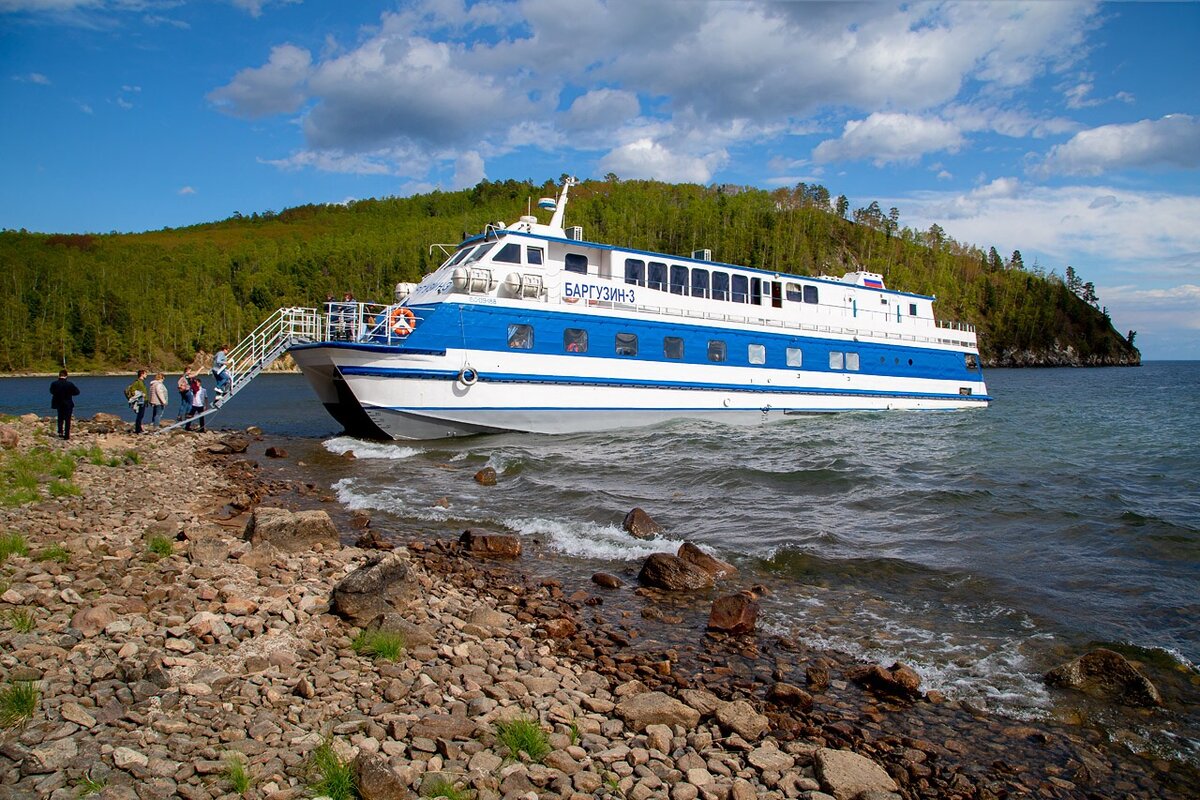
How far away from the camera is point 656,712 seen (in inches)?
215

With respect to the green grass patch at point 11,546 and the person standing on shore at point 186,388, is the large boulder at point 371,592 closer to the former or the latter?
the green grass patch at point 11,546

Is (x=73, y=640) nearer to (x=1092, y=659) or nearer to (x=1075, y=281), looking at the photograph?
(x=1092, y=659)

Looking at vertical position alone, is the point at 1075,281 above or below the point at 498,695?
above

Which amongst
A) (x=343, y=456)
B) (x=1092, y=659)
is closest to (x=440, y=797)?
(x=1092, y=659)

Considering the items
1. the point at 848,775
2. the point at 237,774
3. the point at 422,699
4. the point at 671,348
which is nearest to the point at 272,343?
the point at 671,348

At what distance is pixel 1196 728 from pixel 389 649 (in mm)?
6931

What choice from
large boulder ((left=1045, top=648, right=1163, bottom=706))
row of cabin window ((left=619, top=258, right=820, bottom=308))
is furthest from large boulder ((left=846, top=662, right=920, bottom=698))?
row of cabin window ((left=619, top=258, right=820, bottom=308))

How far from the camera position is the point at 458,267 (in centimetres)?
2086

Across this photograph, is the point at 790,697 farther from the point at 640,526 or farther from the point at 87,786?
the point at 640,526

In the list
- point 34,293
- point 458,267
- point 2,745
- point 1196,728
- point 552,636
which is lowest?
point 1196,728

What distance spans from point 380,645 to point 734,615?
3.73m

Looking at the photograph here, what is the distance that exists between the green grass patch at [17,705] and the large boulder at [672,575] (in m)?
6.33

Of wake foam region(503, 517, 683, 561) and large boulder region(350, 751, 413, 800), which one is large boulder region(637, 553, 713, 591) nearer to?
wake foam region(503, 517, 683, 561)

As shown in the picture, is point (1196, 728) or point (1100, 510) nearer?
point (1196, 728)
